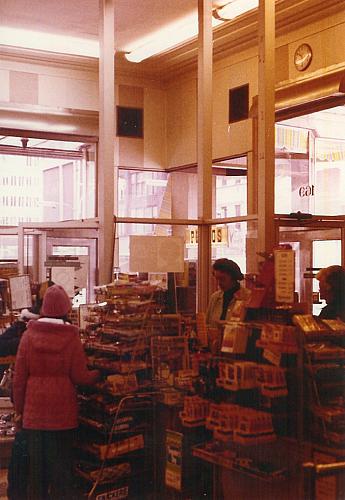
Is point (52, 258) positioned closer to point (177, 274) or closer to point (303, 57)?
point (177, 274)

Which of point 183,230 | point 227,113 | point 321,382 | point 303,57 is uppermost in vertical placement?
point 303,57

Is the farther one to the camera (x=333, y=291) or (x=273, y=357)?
(x=333, y=291)

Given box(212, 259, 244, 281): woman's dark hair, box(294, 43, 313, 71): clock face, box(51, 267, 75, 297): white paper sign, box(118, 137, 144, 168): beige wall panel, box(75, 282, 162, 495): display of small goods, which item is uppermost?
box(294, 43, 313, 71): clock face

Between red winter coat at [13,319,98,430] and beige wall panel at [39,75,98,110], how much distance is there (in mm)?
4241

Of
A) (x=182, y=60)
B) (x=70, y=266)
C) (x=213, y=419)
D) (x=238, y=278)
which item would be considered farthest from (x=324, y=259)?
(x=182, y=60)

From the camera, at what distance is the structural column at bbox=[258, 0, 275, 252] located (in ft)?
16.7

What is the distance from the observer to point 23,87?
8008 millimetres

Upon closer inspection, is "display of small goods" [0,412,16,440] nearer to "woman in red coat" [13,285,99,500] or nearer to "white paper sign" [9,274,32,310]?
"white paper sign" [9,274,32,310]

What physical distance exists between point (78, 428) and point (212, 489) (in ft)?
3.24

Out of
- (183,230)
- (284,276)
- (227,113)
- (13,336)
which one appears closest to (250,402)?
(284,276)

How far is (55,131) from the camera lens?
826cm

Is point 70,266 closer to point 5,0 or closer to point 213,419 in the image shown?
point 213,419

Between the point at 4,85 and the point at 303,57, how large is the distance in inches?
129

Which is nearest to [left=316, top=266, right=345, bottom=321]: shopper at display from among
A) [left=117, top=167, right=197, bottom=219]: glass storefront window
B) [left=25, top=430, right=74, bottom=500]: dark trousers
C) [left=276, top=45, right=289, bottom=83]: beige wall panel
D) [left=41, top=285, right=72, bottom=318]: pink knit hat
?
[left=41, top=285, right=72, bottom=318]: pink knit hat
